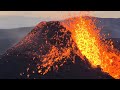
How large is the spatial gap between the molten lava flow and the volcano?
33 cm

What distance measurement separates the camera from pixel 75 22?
34.1 feet

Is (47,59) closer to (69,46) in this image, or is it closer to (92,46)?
(69,46)

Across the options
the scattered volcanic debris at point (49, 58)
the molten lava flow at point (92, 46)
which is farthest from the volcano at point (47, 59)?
the molten lava flow at point (92, 46)

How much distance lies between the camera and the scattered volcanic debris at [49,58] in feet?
27.9

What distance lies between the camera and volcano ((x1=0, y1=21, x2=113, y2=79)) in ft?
27.9

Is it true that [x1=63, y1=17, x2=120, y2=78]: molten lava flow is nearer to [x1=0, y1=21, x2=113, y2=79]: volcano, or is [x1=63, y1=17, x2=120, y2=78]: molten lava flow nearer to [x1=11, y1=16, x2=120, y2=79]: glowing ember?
[x1=11, y1=16, x2=120, y2=79]: glowing ember

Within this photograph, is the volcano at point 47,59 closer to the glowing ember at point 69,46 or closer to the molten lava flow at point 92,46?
A: the glowing ember at point 69,46

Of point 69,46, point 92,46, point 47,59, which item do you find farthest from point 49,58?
point 92,46

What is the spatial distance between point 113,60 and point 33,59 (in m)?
2.81

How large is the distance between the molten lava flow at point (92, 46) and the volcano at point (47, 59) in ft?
1.09
